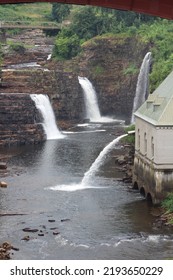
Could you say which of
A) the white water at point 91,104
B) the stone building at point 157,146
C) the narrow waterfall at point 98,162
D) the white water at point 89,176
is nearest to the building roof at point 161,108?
the stone building at point 157,146

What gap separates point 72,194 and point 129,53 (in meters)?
59.0

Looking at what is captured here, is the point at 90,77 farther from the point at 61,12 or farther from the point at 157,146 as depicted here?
the point at 157,146

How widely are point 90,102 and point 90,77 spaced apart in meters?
6.11

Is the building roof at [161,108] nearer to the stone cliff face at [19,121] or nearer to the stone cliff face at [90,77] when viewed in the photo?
the stone cliff face at [19,121]

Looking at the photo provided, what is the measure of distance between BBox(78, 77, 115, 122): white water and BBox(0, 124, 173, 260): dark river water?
1098 inches

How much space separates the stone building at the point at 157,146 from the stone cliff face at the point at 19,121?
111 ft

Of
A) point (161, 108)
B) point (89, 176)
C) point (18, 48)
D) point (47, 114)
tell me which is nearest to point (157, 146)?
point (161, 108)

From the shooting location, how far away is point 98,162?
260 feet

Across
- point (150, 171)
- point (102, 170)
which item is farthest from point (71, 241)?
point (102, 170)

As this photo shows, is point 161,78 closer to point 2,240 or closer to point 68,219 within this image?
point 68,219

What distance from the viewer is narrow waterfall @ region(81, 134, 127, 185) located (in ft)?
233

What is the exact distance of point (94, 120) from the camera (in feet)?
367

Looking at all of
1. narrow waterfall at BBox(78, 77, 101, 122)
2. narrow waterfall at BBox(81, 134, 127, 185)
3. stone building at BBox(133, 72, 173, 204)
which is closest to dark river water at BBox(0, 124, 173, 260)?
narrow waterfall at BBox(81, 134, 127, 185)

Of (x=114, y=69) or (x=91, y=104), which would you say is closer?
(x=91, y=104)
